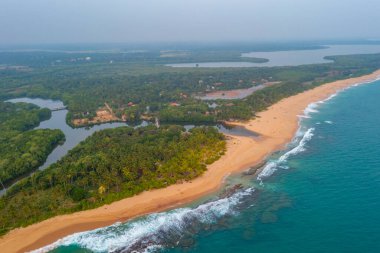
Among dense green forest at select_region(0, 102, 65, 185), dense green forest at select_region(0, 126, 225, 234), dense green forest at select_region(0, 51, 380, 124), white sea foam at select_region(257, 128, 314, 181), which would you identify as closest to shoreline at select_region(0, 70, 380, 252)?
dense green forest at select_region(0, 126, 225, 234)

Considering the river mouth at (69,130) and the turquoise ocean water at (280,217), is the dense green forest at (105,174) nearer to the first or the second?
the turquoise ocean water at (280,217)

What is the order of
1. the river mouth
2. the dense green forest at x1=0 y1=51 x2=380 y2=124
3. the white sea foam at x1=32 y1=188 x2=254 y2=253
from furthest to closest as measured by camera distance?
1. the dense green forest at x1=0 y1=51 x2=380 y2=124
2. the river mouth
3. the white sea foam at x1=32 y1=188 x2=254 y2=253

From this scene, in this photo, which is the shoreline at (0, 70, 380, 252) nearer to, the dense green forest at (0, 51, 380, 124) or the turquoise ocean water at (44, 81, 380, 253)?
the turquoise ocean water at (44, 81, 380, 253)

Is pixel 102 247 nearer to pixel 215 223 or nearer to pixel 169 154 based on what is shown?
pixel 215 223

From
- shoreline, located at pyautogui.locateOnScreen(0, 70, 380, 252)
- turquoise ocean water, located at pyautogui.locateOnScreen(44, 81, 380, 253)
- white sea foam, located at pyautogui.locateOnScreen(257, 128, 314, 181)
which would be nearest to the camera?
turquoise ocean water, located at pyautogui.locateOnScreen(44, 81, 380, 253)

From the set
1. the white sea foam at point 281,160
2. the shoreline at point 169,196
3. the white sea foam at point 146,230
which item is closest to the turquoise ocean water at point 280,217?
the white sea foam at point 146,230

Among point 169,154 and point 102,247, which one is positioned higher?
point 169,154

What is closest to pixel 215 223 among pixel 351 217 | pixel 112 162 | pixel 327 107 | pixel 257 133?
pixel 351 217
